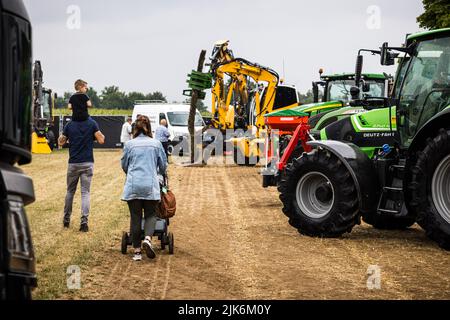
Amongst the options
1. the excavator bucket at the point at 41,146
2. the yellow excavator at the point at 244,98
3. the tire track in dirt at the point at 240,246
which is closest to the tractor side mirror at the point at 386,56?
the tire track in dirt at the point at 240,246

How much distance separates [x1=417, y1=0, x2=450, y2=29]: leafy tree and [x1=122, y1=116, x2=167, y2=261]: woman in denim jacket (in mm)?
15406

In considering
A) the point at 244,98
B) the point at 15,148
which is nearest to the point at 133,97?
the point at 244,98

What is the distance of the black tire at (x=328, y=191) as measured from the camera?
38.3 feet

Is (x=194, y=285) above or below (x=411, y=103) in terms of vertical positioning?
below

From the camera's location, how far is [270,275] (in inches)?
359

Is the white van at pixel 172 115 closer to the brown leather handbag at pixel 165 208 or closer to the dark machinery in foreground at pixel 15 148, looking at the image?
the brown leather handbag at pixel 165 208

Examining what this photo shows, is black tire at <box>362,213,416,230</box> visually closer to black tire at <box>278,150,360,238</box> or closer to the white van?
black tire at <box>278,150,360,238</box>

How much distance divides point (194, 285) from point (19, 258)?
4.46m

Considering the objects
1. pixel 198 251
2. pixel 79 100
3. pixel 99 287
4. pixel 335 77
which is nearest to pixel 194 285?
pixel 99 287

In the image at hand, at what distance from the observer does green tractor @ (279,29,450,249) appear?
416 inches

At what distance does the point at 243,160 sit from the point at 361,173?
19.0 metres

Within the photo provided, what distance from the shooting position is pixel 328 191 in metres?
12.2

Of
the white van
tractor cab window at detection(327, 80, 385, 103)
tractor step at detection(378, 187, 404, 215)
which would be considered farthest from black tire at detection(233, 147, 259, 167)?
tractor step at detection(378, 187, 404, 215)
